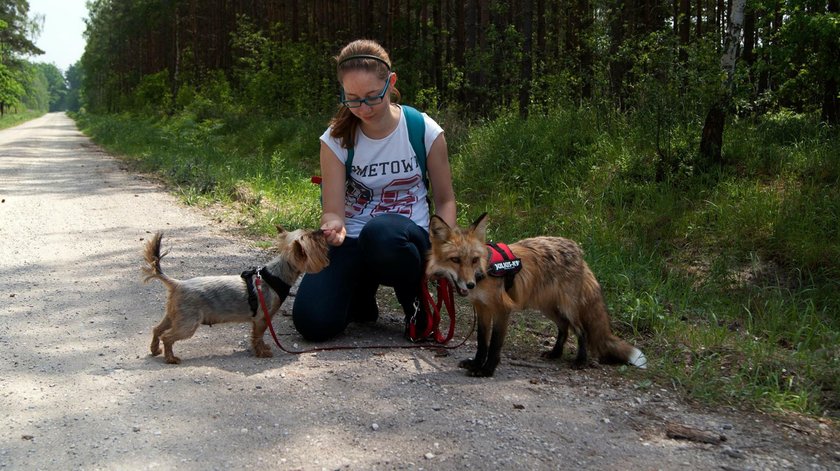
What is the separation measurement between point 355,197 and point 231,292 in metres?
1.25

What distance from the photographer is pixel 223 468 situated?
3.04 meters

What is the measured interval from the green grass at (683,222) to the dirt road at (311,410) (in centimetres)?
59

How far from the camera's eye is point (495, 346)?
14.4 ft

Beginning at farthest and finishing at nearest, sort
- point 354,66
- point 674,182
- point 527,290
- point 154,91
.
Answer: point 154,91 < point 674,182 < point 354,66 < point 527,290

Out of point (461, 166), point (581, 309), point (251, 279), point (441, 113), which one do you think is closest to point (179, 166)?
point (441, 113)

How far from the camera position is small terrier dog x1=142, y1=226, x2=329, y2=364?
4586 mm

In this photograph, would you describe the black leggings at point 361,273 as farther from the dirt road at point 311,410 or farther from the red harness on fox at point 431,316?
the dirt road at point 311,410

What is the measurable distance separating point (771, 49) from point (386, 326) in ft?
25.1

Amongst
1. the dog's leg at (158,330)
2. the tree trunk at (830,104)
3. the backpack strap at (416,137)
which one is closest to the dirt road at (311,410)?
the dog's leg at (158,330)

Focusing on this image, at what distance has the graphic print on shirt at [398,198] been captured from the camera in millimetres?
5199

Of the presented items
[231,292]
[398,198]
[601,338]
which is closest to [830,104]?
[601,338]

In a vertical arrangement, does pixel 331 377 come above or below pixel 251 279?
below

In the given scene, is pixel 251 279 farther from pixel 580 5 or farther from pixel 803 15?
pixel 580 5

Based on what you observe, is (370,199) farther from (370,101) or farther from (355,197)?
(370,101)
